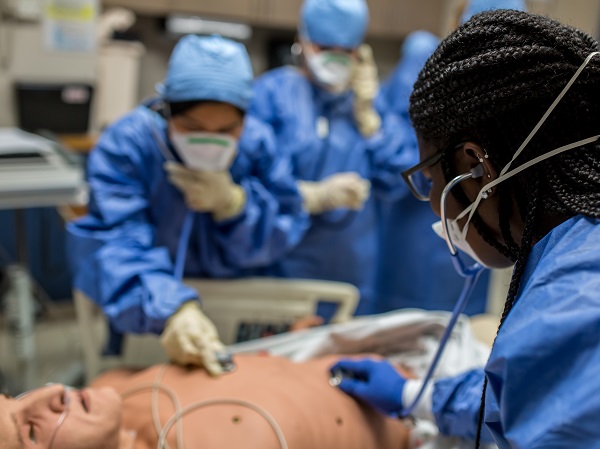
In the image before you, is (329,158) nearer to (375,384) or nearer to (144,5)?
(375,384)

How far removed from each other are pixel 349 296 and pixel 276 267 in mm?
293

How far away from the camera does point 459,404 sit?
4.26ft

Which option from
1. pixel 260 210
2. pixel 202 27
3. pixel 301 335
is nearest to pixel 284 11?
pixel 202 27

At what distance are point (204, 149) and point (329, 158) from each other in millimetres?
794

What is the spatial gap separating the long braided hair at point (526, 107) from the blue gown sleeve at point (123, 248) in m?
0.81

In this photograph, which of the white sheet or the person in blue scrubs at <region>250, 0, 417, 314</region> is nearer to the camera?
the white sheet

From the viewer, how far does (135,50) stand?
367 cm

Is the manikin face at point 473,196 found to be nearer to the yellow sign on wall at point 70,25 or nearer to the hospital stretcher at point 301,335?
the hospital stretcher at point 301,335

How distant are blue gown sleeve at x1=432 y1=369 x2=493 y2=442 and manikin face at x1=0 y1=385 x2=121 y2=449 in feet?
2.07

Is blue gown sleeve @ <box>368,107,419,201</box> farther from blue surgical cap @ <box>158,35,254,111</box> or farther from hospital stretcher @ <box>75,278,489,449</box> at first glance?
blue surgical cap @ <box>158,35,254,111</box>

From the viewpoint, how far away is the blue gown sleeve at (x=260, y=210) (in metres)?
1.83

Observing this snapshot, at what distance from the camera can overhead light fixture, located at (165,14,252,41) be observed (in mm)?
4234

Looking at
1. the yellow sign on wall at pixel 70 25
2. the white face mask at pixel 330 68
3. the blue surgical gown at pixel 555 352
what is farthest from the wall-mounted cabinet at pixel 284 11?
the blue surgical gown at pixel 555 352

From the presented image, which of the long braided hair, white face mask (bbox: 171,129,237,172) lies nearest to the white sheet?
white face mask (bbox: 171,129,237,172)
